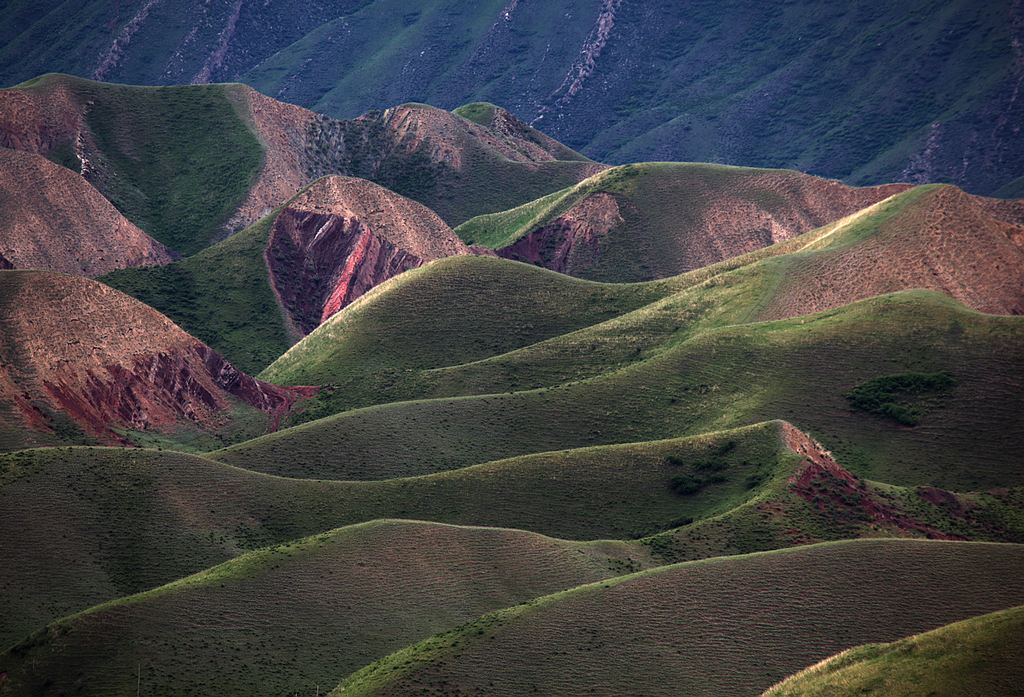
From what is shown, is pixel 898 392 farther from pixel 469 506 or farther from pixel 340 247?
pixel 340 247

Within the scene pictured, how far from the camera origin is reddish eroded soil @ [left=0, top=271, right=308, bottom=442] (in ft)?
403

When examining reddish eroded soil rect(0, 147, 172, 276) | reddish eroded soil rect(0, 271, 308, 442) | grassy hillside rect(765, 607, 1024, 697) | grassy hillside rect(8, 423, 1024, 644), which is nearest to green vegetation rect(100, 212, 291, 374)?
reddish eroded soil rect(0, 147, 172, 276)

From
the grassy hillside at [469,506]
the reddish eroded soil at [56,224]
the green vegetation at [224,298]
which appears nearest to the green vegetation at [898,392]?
the grassy hillside at [469,506]

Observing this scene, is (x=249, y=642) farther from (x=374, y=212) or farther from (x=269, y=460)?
(x=374, y=212)

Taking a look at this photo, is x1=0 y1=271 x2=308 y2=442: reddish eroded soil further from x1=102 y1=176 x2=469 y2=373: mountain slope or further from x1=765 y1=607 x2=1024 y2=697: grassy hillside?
x1=765 y1=607 x2=1024 y2=697: grassy hillside

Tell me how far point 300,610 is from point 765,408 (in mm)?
51709

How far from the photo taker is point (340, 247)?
19312 centimetres

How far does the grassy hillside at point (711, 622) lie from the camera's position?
70.5m

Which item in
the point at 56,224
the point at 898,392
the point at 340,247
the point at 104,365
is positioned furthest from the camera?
the point at 340,247

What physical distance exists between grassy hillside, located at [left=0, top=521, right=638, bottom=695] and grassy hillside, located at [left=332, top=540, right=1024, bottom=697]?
4.48 metres

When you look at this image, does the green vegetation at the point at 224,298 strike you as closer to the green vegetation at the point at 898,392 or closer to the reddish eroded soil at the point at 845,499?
the green vegetation at the point at 898,392

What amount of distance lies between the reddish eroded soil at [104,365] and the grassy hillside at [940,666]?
73.5m

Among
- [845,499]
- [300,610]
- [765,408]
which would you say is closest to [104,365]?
[765,408]

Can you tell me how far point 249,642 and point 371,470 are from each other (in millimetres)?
37164
